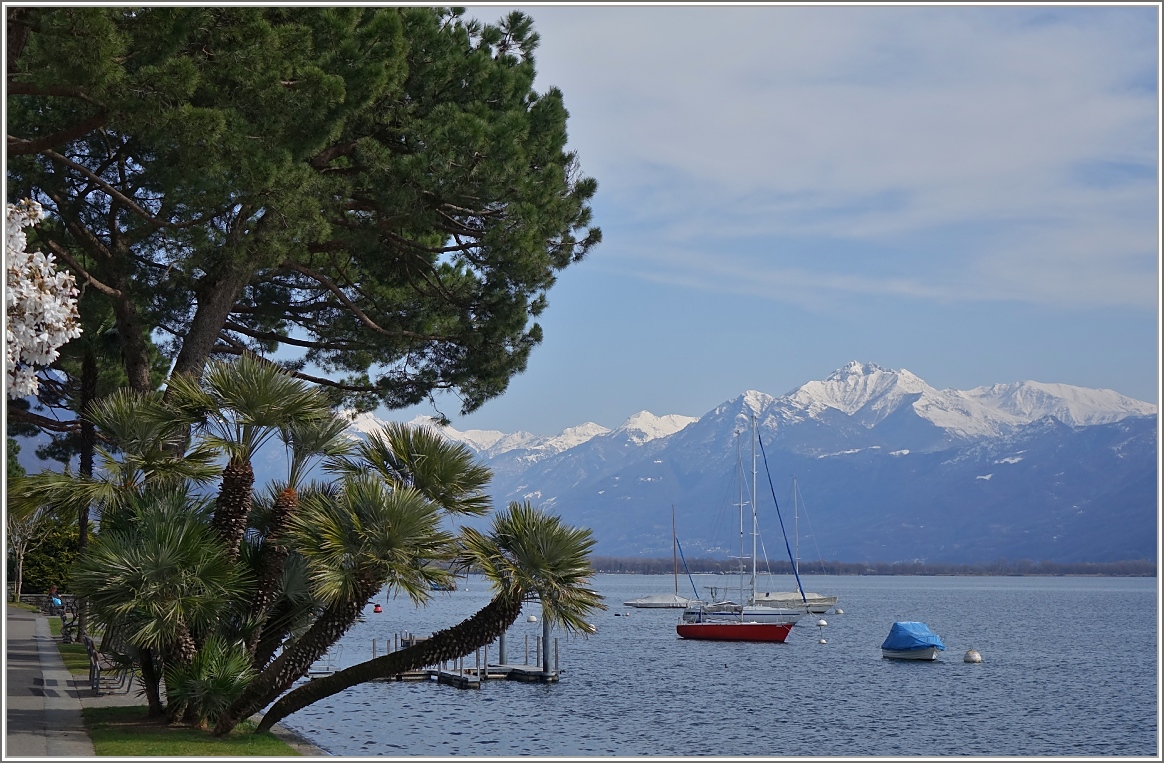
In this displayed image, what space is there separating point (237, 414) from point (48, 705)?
6.11 m

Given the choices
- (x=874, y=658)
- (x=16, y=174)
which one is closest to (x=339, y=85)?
(x=16, y=174)

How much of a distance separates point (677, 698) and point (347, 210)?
75.2ft

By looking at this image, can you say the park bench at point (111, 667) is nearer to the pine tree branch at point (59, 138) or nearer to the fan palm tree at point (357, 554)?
the fan palm tree at point (357, 554)

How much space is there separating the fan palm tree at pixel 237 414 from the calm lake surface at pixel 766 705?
9.48ft

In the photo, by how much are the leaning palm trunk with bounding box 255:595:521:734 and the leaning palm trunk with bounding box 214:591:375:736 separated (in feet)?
0.73

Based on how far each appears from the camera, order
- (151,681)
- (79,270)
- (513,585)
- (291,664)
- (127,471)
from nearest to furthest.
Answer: (513,585) → (291,664) → (127,471) → (151,681) → (79,270)

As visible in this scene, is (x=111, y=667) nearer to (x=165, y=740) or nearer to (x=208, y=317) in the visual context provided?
(x=165, y=740)

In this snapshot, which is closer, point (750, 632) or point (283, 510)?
point (283, 510)

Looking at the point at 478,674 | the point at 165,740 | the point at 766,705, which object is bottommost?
the point at 766,705

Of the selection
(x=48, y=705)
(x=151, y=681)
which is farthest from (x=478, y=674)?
(x=151, y=681)

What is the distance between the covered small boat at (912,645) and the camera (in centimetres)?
5384

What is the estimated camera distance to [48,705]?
1716cm

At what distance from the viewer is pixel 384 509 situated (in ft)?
44.8

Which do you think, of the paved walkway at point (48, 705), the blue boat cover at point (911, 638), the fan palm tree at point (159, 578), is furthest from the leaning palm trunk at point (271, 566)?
the blue boat cover at point (911, 638)
